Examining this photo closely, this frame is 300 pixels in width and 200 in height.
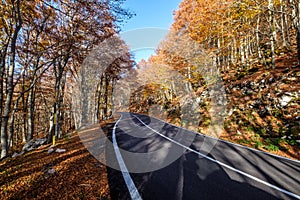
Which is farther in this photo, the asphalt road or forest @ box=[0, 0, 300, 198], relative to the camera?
forest @ box=[0, 0, 300, 198]

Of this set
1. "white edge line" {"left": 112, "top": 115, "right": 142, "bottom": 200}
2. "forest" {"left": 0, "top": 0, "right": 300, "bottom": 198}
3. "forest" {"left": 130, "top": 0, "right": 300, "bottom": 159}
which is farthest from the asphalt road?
"forest" {"left": 130, "top": 0, "right": 300, "bottom": 159}

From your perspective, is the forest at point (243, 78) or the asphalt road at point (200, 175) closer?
the asphalt road at point (200, 175)

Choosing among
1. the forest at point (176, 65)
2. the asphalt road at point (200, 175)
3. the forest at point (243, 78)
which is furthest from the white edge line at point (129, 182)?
the forest at point (243, 78)

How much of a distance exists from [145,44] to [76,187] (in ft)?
75.3

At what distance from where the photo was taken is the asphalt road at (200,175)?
10.1 feet

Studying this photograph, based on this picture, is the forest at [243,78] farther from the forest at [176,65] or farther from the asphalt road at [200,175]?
the asphalt road at [200,175]

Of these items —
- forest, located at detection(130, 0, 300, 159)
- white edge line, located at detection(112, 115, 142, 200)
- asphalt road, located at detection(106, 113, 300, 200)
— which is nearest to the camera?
white edge line, located at detection(112, 115, 142, 200)

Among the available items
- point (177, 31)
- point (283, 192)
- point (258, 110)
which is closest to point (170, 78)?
point (177, 31)

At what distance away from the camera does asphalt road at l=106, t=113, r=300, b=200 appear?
3.08 metres

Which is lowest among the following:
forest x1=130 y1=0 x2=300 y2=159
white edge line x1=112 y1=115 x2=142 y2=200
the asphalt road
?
the asphalt road

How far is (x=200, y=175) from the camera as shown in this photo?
3.87 m

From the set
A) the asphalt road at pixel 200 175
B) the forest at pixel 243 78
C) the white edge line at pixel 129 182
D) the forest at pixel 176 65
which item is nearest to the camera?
the white edge line at pixel 129 182

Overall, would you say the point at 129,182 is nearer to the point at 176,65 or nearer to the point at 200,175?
the point at 200,175

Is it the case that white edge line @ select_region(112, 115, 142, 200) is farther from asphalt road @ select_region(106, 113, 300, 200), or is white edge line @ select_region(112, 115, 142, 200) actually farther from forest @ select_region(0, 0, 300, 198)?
forest @ select_region(0, 0, 300, 198)
